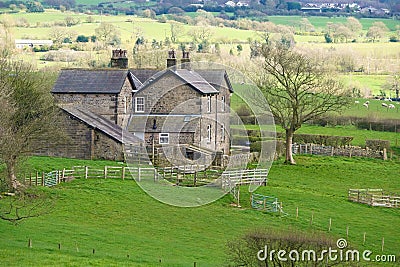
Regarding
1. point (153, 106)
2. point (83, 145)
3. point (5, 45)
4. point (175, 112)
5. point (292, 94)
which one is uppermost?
point (5, 45)

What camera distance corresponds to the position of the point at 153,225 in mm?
33531

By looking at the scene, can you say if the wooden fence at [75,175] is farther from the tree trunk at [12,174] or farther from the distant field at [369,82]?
the distant field at [369,82]

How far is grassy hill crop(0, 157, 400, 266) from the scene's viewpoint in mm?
27500

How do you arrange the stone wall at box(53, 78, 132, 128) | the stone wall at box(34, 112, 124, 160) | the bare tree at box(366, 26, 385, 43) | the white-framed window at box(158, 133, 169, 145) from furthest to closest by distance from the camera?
the bare tree at box(366, 26, 385, 43) → the stone wall at box(53, 78, 132, 128) → the white-framed window at box(158, 133, 169, 145) → the stone wall at box(34, 112, 124, 160)

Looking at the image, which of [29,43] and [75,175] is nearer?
[75,175]

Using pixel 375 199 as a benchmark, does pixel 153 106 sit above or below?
above

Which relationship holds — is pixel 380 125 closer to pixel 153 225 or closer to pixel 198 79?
pixel 198 79

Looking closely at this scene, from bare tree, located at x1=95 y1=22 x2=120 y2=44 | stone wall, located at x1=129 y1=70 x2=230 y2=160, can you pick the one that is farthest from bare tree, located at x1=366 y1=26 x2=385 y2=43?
stone wall, located at x1=129 y1=70 x2=230 y2=160

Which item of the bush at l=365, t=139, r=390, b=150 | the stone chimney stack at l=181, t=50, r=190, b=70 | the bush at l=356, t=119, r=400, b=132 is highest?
the stone chimney stack at l=181, t=50, r=190, b=70

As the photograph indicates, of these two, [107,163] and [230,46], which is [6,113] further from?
[230,46]

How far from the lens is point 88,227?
31984 mm

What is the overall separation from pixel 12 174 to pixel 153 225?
6.27m

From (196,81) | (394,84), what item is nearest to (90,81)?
(196,81)

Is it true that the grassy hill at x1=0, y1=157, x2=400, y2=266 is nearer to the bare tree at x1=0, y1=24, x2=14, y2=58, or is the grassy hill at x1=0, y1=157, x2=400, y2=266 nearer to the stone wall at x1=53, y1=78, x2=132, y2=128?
the bare tree at x1=0, y1=24, x2=14, y2=58
